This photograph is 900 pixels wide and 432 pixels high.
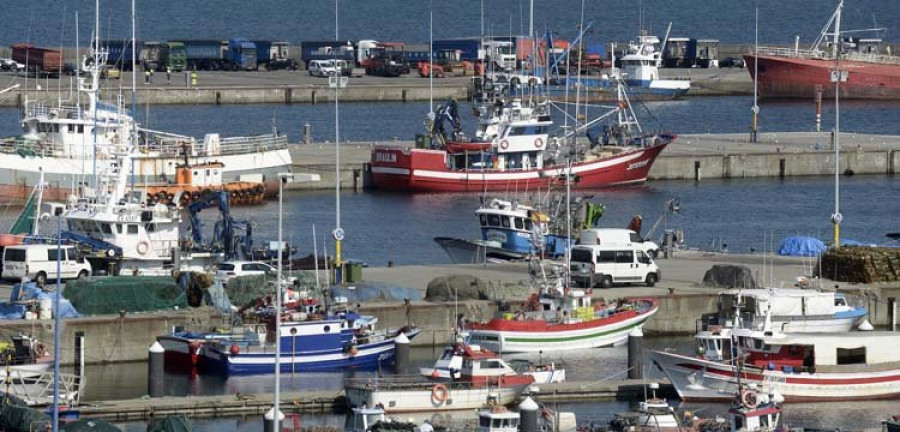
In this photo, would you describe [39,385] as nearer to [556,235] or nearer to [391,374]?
[391,374]

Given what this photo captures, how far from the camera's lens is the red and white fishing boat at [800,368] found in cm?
4828

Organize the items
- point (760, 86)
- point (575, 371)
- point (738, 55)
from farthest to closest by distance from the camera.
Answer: point (738, 55) → point (760, 86) → point (575, 371)

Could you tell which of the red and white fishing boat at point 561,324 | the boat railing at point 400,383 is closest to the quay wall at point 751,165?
the red and white fishing boat at point 561,324

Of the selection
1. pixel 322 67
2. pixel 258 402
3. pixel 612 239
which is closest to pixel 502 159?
pixel 612 239

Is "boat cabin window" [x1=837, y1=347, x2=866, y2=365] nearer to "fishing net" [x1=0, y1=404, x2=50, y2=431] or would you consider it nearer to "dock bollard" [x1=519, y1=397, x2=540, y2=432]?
"dock bollard" [x1=519, y1=397, x2=540, y2=432]

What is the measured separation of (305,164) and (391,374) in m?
36.5

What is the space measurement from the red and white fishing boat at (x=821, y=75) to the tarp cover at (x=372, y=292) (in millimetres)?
83224

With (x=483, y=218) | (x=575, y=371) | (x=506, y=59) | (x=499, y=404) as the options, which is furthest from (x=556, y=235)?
(x=506, y=59)

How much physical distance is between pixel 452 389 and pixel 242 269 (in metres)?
11.7

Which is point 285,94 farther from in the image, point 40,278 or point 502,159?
point 40,278

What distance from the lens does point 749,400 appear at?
141 feet

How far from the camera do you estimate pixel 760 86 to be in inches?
5433

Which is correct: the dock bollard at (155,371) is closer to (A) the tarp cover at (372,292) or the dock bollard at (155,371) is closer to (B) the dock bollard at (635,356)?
(A) the tarp cover at (372,292)

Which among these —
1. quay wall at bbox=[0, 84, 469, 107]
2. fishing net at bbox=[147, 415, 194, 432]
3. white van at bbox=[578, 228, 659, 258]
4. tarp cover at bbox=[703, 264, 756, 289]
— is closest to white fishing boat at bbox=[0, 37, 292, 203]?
white van at bbox=[578, 228, 659, 258]
